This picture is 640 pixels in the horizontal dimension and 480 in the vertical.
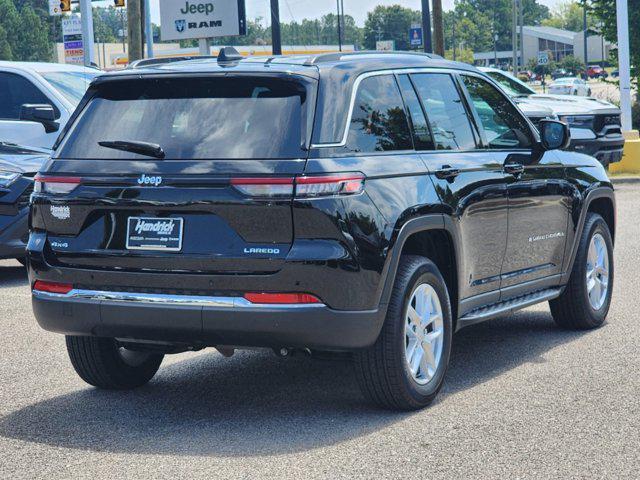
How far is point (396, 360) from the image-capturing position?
5.78 meters

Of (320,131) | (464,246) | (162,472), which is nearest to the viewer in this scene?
(162,472)

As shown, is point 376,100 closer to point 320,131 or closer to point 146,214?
point 320,131

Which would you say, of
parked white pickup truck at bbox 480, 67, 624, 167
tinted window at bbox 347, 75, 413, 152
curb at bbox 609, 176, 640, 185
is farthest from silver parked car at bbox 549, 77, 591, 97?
tinted window at bbox 347, 75, 413, 152

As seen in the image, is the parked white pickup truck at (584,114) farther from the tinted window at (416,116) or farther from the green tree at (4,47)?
the green tree at (4,47)

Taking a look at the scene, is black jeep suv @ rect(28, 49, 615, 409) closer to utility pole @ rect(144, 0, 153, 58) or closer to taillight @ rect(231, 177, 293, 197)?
taillight @ rect(231, 177, 293, 197)

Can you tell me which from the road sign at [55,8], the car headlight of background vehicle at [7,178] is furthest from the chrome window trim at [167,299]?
the road sign at [55,8]

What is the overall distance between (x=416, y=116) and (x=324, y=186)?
3.66 ft

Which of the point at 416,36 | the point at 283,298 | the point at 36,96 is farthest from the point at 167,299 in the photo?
the point at 416,36

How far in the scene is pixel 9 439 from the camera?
5.69 m

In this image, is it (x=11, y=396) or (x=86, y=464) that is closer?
(x=86, y=464)

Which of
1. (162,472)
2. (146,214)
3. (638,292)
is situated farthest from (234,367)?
(638,292)

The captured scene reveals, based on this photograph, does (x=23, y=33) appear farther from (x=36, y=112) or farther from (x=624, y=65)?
(x=36, y=112)

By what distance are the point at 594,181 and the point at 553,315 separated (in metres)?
0.95

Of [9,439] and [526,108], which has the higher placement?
[526,108]
